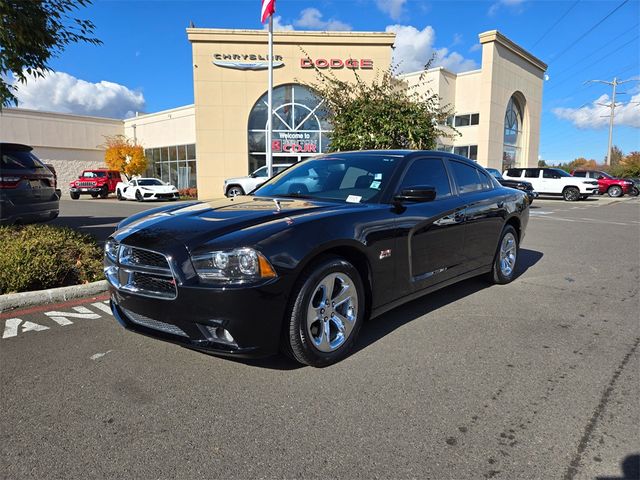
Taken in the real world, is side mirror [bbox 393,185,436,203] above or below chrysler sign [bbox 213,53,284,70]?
below

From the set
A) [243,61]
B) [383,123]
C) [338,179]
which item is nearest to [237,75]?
[243,61]

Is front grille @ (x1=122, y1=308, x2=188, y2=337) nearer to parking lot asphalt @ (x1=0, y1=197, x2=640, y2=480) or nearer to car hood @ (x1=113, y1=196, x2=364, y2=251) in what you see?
parking lot asphalt @ (x1=0, y1=197, x2=640, y2=480)

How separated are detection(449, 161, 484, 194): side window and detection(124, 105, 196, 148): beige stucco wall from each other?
104 ft

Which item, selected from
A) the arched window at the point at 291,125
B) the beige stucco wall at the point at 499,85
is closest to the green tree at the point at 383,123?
the arched window at the point at 291,125

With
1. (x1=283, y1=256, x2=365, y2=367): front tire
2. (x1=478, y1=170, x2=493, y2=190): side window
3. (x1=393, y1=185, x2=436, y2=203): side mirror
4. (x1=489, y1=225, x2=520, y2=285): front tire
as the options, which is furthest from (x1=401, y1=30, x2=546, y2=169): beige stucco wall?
(x1=283, y1=256, x2=365, y2=367): front tire

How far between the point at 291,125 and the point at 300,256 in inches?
983

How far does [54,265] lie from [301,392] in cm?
371

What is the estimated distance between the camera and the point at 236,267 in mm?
2768

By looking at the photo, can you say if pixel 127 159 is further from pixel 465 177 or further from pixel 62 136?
pixel 465 177

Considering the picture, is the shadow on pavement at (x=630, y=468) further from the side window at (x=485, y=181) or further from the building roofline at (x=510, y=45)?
the building roofline at (x=510, y=45)

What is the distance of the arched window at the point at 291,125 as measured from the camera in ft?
87.2

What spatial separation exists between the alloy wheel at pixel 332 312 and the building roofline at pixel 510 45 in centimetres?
3269

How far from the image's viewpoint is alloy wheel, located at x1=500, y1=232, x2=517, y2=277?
224 inches

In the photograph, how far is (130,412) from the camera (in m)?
2.66
